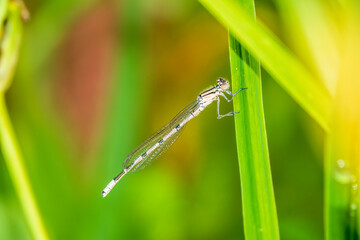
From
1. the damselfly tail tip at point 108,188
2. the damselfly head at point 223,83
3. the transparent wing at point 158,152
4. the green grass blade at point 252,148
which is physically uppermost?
the damselfly head at point 223,83

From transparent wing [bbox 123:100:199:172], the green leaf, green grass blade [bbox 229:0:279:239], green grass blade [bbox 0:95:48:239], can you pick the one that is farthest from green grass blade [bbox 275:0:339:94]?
green grass blade [bbox 0:95:48:239]

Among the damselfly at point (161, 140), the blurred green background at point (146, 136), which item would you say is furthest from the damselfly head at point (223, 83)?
the blurred green background at point (146, 136)

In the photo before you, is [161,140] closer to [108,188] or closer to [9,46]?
[108,188]

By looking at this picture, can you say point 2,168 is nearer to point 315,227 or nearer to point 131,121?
point 131,121

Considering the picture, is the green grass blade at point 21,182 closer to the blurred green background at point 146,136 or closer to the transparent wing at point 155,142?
the blurred green background at point 146,136

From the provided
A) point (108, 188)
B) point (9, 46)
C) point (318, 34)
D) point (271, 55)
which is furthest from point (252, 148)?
point (108, 188)

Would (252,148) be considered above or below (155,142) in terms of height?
below

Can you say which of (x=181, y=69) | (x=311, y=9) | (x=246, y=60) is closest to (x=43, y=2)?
(x=181, y=69)
